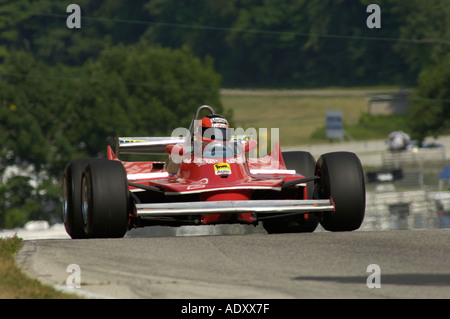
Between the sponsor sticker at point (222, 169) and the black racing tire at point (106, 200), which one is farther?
the sponsor sticker at point (222, 169)

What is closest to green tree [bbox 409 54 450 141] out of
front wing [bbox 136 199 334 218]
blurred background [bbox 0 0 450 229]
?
blurred background [bbox 0 0 450 229]

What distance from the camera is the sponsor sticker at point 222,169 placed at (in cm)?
1199

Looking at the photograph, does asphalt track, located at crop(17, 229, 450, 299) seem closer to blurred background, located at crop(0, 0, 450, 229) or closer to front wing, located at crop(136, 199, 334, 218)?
front wing, located at crop(136, 199, 334, 218)

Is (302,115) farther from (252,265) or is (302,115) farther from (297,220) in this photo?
(252,265)

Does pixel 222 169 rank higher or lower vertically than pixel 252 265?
higher

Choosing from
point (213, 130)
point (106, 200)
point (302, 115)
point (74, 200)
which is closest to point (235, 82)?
point (302, 115)

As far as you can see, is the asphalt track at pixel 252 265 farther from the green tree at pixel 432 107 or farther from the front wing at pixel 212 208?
the green tree at pixel 432 107

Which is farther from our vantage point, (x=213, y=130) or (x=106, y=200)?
(x=213, y=130)

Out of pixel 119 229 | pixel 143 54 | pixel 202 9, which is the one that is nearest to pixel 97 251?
pixel 119 229

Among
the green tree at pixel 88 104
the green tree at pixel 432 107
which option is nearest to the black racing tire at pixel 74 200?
the green tree at pixel 88 104

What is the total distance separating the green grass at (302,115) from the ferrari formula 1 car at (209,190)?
70.8 meters

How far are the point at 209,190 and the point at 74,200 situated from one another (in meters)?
1.74

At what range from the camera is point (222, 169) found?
1202 cm
